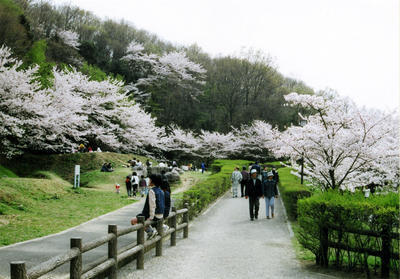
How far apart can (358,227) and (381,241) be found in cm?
45

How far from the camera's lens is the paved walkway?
6.39m

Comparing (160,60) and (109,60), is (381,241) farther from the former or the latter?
(109,60)

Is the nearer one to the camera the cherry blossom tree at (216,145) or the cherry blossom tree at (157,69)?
the cherry blossom tree at (216,145)

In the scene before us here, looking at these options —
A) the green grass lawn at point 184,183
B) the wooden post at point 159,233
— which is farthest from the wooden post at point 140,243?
the green grass lawn at point 184,183

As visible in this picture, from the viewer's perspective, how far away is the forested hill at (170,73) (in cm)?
4331

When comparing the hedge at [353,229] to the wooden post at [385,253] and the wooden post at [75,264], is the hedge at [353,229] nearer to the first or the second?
the wooden post at [385,253]

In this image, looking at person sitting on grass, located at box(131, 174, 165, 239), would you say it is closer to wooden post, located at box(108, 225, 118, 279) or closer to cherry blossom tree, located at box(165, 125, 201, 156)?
A: wooden post, located at box(108, 225, 118, 279)

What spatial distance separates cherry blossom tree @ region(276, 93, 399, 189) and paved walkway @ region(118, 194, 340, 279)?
120 inches

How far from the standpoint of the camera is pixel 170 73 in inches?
1810

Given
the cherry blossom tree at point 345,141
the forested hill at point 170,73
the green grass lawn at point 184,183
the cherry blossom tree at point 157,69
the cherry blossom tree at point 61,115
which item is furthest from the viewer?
the cherry blossom tree at point 157,69

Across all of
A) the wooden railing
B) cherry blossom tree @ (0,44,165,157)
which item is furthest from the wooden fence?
cherry blossom tree @ (0,44,165,157)

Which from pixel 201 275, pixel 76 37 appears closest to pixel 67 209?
pixel 201 275

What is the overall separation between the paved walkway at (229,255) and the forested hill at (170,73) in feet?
98.0

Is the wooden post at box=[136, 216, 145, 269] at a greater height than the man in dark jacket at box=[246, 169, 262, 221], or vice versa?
the man in dark jacket at box=[246, 169, 262, 221]
